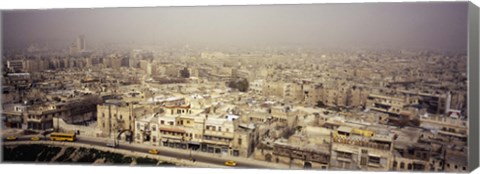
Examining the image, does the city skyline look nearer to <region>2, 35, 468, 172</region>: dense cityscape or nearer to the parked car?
<region>2, 35, 468, 172</region>: dense cityscape

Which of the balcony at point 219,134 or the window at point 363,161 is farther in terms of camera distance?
the balcony at point 219,134

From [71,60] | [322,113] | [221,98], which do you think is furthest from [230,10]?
[71,60]

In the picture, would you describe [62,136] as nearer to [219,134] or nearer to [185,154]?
[185,154]

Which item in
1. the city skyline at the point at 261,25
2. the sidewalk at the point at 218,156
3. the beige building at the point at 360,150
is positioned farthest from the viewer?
the sidewalk at the point at 218,156

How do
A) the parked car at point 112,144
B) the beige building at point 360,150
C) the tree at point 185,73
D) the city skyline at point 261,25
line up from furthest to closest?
1. the parked car at point 112,144
2. the tree at point 185,73
3. the beige building at point 360,150
4. the city skyline at point 261,25

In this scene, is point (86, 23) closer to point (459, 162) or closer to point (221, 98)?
point (221, 98)

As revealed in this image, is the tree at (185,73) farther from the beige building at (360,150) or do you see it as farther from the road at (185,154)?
the beige building at (360,150)

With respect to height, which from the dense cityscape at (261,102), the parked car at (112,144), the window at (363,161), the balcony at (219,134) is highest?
the dense cityscape at (261,102)

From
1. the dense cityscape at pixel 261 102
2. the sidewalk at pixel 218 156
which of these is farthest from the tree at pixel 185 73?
the sidewalk at pixel 218 156

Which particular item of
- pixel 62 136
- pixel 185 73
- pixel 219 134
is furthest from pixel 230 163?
pixel 62 136

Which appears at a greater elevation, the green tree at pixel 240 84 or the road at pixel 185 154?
the green tree at pixel 240 84
